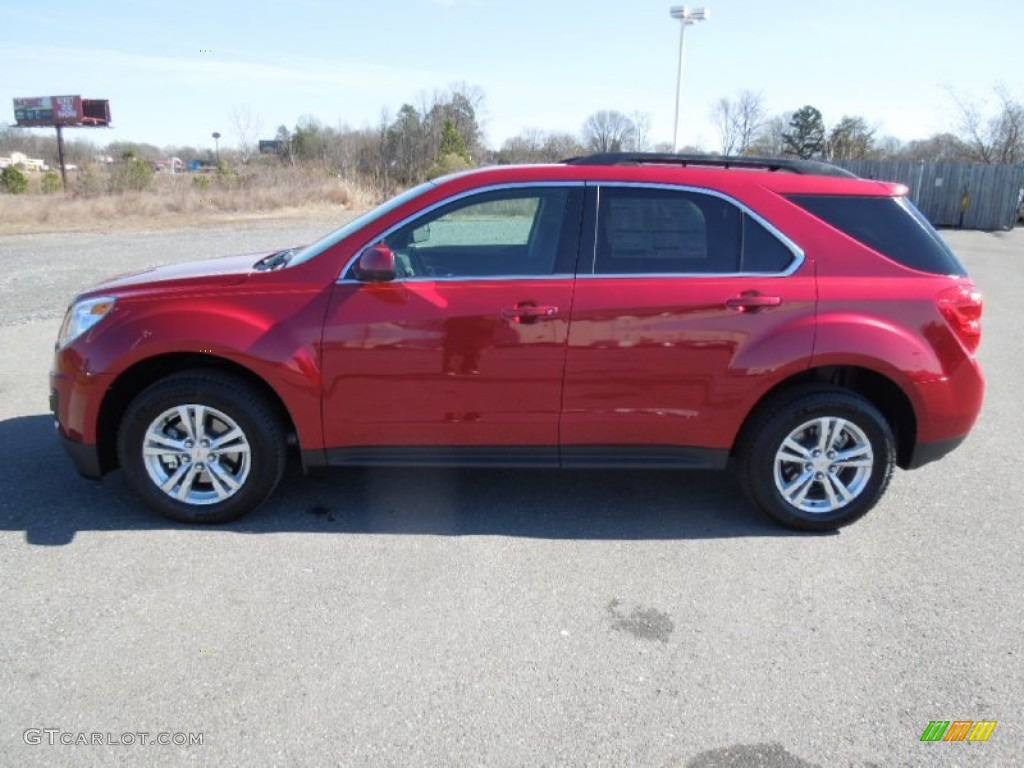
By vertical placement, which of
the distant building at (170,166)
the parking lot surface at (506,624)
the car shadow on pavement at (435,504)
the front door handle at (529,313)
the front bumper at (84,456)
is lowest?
the parking lot surface at (506,624)

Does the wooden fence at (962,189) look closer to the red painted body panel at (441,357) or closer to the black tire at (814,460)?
the black tire at (814,460)

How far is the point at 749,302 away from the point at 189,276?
2.85 metres

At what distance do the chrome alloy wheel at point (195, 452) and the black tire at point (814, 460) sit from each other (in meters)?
2.60

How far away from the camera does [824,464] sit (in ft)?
12.8

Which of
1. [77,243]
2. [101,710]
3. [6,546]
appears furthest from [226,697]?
[77,243]

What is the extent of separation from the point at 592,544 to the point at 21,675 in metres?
2.44

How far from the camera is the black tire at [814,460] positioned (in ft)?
12.6

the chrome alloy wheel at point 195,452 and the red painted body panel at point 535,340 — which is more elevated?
the red painted body panel at point 535,340

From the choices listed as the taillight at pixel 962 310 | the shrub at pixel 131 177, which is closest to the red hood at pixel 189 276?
the taillight at pixel 962 310

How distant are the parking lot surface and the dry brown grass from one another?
22.4 meters

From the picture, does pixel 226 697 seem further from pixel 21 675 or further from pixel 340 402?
pixel 340 402

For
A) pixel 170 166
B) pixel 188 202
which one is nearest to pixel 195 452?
pixel 188 202

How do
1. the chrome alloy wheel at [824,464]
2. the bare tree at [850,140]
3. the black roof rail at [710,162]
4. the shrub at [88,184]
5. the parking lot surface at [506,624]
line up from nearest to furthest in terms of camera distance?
the parking lot surface at [506,624], the chrome alloy wheel at [824,464], the black roof rail at [710,162], the shrub at [88,184], the bare tree at [850,140]

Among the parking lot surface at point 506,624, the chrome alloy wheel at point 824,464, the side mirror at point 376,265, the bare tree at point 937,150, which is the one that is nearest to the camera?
the parking lot surface at point 506,624
